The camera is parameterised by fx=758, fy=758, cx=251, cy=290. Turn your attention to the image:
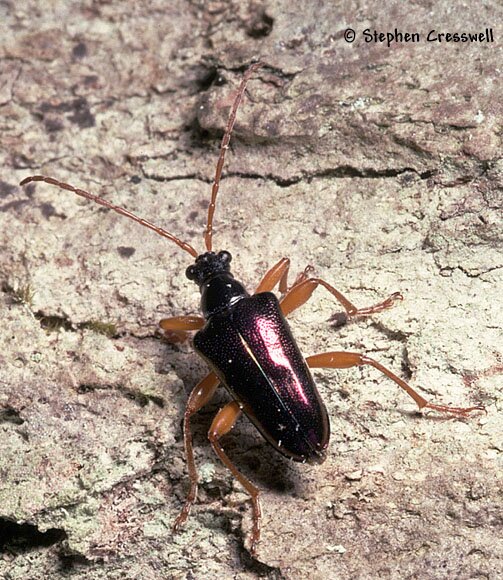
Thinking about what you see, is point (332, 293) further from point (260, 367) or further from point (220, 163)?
point (220, 163)

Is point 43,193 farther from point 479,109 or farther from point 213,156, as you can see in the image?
point 479,109

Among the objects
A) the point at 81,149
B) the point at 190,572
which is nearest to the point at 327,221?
the point at 81,149

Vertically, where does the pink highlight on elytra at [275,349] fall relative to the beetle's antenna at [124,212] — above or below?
below

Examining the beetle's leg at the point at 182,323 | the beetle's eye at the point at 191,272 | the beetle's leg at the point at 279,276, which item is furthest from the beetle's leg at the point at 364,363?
the beetle's eye at the point at 191,272

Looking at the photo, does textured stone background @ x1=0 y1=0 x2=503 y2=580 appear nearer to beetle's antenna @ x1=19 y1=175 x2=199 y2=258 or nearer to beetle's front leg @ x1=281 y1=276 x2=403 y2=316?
beetle's front leg @ x1=281 y1=276 x2=403 y2=316


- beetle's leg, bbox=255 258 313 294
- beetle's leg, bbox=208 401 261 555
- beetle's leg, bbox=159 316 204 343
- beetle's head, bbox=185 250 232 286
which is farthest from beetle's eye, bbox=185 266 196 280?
beetle's leg, bbox=208 401 261 555

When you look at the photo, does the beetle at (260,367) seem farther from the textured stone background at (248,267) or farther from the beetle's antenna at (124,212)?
the textured stone background at (248,267)

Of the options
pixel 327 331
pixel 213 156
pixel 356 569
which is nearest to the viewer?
pixel 356 569
